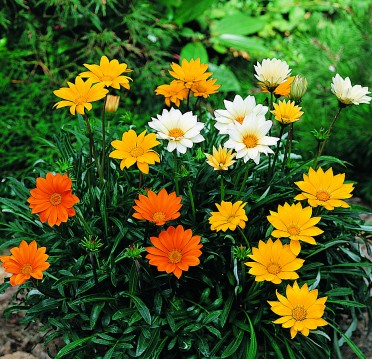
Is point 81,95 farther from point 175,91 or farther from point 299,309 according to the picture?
point 299,309

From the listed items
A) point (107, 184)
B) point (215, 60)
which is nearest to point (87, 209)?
point (107, 184)

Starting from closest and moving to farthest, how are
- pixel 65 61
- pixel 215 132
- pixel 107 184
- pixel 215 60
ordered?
pixel 107 184 → pixel 215 132 → pixel 65 61 → pixel 215 60

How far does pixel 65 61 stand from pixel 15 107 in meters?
0.45

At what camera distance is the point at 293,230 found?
1664 mm

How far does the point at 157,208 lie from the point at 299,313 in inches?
17.6

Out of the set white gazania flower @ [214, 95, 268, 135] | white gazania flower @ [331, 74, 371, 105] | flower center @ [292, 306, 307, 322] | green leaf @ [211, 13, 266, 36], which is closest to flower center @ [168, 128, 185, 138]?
white gazania flower @ [214, 95, 268, 135]

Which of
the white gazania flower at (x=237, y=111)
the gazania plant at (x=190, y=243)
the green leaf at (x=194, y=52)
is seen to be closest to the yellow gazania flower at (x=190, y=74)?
the gazania plant at (x=190, y=243)

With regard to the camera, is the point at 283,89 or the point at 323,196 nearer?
the point at 323,196

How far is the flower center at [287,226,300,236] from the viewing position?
65.3 inches

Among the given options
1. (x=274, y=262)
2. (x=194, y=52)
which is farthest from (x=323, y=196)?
(x=194, y=52)

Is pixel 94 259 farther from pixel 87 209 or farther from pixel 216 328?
pixel 216 328

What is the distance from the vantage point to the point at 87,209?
1.97m

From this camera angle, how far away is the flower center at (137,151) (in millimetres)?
1703

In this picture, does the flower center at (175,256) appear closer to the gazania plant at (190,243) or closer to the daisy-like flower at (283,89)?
the gazania plant at (190,243)
